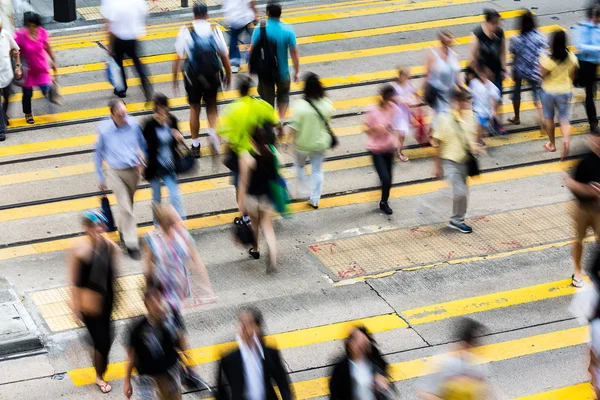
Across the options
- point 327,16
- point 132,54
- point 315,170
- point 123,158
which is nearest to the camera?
point 123,158

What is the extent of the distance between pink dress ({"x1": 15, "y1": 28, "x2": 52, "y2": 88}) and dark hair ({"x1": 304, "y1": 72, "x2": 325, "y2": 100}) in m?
4.33

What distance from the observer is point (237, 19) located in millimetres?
17266

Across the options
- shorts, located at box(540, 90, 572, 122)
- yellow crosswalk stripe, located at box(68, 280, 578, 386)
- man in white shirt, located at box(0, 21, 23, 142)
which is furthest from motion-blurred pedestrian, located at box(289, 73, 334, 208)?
man in white shirt, located at box(0, 21, 23, 142)

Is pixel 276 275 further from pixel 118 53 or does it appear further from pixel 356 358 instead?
pixel 118 53

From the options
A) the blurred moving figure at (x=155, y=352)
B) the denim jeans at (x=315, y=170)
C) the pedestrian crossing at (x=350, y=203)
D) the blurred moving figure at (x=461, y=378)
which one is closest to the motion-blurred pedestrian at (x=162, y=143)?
the pedestrian crossing at (x=350, y=203)

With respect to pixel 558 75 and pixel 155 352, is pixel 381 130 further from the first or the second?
pixel 155 352

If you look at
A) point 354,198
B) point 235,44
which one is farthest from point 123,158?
point 235,44

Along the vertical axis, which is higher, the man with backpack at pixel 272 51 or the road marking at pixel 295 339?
the man with backpack at pixel 272 51

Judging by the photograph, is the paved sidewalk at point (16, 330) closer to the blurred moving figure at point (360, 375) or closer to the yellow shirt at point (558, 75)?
the blurred moving figure at point (360, 375)

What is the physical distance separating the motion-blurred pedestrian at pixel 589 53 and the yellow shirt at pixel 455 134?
11.5ft

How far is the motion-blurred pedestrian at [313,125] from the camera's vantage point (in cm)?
1295

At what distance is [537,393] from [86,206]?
20.1 ft

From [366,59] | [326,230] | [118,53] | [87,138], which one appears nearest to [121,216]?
[326,230]

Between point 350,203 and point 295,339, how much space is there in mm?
3369
